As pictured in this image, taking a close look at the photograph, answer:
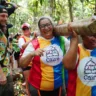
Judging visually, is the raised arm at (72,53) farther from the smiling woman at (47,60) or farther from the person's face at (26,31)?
the person's face at (26,31)

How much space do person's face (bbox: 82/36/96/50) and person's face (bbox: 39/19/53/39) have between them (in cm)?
83

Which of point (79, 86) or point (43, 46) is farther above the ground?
point (43, 46)

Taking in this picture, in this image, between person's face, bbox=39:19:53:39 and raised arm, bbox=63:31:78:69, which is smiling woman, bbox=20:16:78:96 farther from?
raised arm, bbox=63:31:78:69

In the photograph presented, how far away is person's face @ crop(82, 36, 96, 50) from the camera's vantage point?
106 inches

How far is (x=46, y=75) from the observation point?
3.61m

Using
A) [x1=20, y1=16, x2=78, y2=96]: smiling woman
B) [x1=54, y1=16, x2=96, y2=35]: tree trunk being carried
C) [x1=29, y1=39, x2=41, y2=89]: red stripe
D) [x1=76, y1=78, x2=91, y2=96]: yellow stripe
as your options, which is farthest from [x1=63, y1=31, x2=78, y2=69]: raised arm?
[x1=29, y1=39, x2=41, y2=89]: red stripe

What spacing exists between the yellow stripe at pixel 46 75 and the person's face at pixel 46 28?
0.09 meters

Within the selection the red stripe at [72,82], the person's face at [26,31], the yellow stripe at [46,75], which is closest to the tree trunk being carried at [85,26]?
the red stripe at [72,82]

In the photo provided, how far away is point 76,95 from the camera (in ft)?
9.39

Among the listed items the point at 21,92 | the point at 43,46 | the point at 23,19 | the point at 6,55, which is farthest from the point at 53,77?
the point at 23,19

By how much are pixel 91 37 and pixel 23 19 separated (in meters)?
16.8

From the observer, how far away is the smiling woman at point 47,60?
3.54 metres

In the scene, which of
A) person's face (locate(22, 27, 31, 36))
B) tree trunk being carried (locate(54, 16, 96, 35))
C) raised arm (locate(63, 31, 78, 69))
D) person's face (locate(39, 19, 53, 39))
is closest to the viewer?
tree trunk being carried (locate(54, 16, 96, 35))

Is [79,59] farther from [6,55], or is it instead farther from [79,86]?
[6,55]
